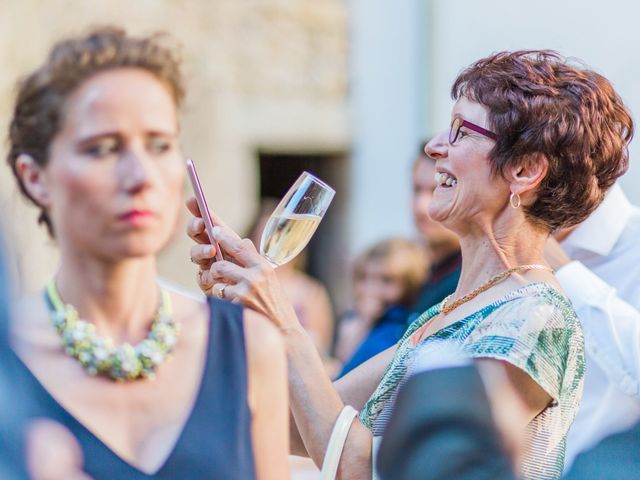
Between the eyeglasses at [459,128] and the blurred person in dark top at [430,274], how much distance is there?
1007 mm

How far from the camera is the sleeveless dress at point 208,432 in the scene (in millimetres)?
1855

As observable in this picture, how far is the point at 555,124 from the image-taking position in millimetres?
2348

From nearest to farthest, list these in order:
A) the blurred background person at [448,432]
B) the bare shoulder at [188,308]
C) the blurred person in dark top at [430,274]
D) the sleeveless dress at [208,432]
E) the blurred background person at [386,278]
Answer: the blurred background person at [448,432]
the sleeveless dress at [208,432]
the bare shoulder at [188,308]
the blurred person in dark top at [430,274]
the blurred background person at [386,278]

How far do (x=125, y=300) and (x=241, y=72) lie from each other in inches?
267

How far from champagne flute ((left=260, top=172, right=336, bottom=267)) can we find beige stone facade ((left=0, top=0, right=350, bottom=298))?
542 centimetres

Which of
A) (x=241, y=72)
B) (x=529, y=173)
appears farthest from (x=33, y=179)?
(x=241, y=72)

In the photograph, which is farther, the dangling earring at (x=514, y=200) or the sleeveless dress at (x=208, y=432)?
the dangling earring at (x=514, y=200)

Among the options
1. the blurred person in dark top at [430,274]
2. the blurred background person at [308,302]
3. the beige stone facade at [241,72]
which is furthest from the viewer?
the beige stone facade at [241,72]

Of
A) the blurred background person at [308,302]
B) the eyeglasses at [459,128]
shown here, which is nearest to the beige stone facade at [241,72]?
the blurred background person at [308,302]

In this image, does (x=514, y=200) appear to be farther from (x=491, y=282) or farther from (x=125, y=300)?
(x=125, y=300)

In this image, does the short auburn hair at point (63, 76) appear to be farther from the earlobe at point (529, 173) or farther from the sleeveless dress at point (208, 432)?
the earlobe at point (529, 173)

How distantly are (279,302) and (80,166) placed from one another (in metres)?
0.56

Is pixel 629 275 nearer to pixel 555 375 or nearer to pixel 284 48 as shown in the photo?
pixel 555 375

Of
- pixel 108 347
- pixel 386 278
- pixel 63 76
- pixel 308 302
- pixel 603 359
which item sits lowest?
pixel 308 302
